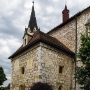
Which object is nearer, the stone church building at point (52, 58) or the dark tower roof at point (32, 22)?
the stone church building at point (52, 58)

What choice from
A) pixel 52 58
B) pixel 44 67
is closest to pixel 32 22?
pixel 52 58

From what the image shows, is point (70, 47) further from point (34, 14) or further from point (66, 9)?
point (34, 14)

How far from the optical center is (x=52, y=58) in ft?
49.4

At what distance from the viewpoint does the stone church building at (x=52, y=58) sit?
1445 cm

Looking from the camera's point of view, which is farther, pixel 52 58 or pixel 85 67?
pixel 52 58

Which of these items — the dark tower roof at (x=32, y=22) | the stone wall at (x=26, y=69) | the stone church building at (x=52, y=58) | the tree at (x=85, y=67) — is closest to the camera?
the tree at (x=85, y=67)

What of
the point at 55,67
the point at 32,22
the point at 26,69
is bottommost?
the point at 26,69

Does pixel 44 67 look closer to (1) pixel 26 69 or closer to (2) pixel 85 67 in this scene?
(1) pixel 26 69

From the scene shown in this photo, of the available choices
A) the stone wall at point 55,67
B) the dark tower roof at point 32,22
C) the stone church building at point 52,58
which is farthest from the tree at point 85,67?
the dark tower roof at point 32,22

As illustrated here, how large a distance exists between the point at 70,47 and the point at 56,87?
164 inches

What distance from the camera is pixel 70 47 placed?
17.2 metres

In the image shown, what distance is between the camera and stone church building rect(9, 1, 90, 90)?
14.5 meters

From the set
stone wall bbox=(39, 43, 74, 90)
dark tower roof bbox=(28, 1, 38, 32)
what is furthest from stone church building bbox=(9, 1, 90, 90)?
dark tower roof bbox=(28, 1, 38, 32)

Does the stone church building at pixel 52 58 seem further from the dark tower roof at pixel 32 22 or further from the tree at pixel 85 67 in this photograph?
the dark tower roof at pixel 32 22
